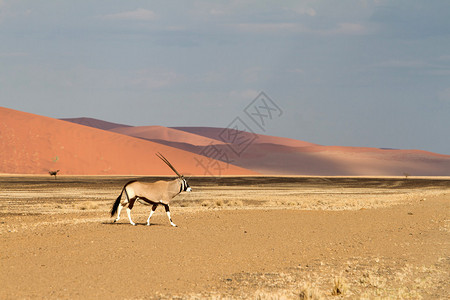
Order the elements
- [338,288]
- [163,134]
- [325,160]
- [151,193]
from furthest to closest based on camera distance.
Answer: [163,134], [325,160], [151,193], [338,288]

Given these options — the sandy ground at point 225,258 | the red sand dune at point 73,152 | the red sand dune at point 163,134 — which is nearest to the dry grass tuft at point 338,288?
the sandy ground at point 225,258

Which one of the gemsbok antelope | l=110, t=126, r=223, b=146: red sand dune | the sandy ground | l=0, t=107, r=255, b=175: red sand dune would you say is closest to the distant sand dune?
l=0, t=107, r=255, b=175: red sand dune

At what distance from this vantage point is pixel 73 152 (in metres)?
87.8

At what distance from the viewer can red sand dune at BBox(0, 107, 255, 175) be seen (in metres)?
81.7

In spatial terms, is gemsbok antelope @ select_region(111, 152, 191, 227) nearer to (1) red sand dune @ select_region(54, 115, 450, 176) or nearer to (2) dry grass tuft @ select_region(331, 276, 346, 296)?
(2) dry grass tuft @ select_region(331, 276, 346, 296)

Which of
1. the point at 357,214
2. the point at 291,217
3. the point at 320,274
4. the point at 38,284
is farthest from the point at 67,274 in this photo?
the point at 357,214

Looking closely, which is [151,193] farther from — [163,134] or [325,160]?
[163,134]

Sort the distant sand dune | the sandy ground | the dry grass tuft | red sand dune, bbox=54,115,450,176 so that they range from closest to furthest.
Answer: the dry grass tuft → the sandy ground → the distant sand dune → red sand dune, bbox=54,115,450,176

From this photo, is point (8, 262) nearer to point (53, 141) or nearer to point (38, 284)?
point (38, 284)

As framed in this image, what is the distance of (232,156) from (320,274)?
12093 centimetres

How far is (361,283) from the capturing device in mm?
9758

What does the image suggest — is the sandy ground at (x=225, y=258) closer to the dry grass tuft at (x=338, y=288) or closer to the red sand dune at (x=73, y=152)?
the dry grass tuft at (x=338, y=288)

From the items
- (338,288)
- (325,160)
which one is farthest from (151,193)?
(325,160)

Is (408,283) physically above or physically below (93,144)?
below
